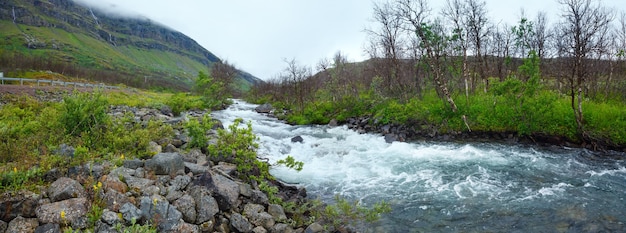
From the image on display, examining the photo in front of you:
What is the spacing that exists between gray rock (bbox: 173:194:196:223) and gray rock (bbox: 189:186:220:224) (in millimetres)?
109

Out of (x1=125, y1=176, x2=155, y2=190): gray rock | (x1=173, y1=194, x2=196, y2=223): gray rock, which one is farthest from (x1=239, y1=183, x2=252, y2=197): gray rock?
(x1=125, y1=176, x2=155, y2=190): gray rock

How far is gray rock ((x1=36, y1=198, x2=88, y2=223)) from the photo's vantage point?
493 cm

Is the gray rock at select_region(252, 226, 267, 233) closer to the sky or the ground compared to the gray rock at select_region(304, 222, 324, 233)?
closer to the sky

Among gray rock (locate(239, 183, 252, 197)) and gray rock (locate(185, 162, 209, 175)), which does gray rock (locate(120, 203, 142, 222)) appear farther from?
gray rock (locate(239, 183, 252, 197))

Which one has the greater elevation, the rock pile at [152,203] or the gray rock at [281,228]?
the rock pile at [152,203]

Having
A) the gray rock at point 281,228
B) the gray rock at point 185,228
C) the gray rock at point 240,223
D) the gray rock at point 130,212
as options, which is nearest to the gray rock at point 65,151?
the gray rock at point 130,212

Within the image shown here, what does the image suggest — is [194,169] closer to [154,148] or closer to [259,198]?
[259,198]

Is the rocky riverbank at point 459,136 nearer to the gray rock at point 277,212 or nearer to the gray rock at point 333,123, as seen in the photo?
the gray rock at point 333,123

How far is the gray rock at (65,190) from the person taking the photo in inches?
212

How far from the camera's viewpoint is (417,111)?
21.8 meters

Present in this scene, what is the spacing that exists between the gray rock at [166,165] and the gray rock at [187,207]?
4.44 ft

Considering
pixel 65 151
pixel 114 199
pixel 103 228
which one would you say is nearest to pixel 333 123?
pixel 65 151

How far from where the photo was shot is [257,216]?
693cm

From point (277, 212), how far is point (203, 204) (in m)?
1.86
